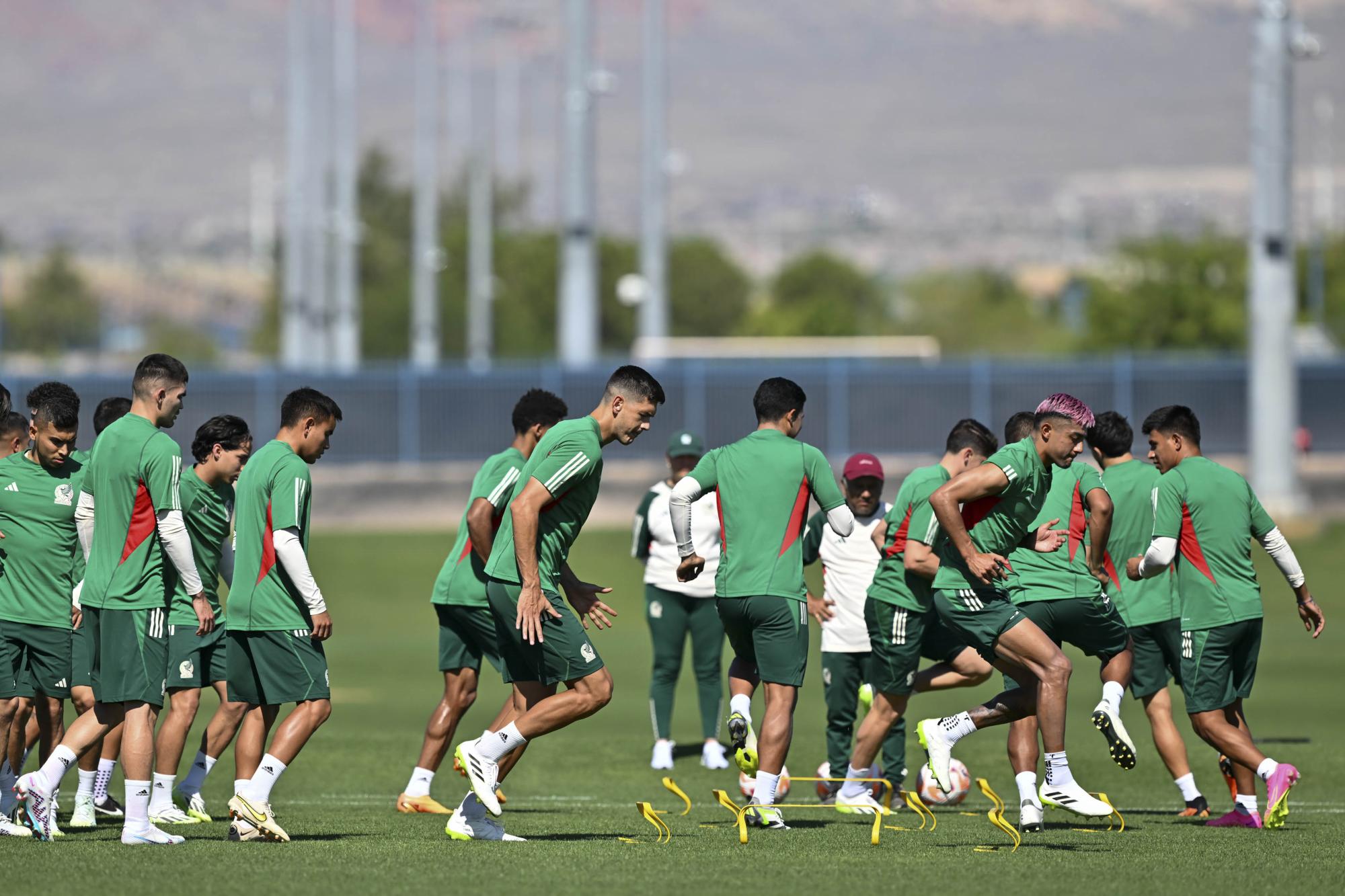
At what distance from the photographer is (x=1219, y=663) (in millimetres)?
10914

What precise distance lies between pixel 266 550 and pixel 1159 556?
186 inches

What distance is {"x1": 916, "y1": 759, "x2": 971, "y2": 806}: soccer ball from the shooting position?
1188cm

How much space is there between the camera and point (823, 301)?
77500 millimetres

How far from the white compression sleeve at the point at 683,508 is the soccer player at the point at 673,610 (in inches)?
144

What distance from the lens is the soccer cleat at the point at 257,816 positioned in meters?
9.58

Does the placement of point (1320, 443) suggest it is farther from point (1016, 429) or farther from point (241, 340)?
point (241, 340)

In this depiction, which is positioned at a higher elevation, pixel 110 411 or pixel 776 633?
pixel 110 411

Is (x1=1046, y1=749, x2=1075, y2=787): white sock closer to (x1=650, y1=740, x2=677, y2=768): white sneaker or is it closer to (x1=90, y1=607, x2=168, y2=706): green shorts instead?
(x1=650, y1=740, x2=677, y2=768): white sneaker

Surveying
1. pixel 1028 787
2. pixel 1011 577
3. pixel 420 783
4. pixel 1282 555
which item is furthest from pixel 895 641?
pixel 420 783

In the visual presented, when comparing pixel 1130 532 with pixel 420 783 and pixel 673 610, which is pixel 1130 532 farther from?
pixel 420 783

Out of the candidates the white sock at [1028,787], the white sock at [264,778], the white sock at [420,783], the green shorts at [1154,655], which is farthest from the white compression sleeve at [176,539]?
the green shorts at [1154,655]

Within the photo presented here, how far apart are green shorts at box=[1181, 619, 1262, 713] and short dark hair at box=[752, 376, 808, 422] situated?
2.58 metres

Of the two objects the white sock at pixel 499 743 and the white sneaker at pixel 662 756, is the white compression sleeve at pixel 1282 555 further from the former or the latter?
the white sneaker at pixel 662 756

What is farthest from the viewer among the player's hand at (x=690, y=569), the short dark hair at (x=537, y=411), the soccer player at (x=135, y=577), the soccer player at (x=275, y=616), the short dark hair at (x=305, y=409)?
the short dark hair at (x=537, y=411)
